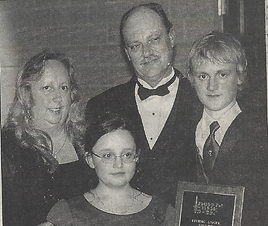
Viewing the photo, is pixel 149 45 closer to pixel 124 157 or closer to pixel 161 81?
pixel 161 81

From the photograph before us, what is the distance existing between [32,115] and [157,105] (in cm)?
86

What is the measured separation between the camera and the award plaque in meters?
3.41

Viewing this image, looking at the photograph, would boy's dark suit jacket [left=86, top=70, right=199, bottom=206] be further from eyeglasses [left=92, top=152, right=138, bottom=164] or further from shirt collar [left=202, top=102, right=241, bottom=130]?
shirt collar [left=202, top=102, right=241, bottom=130]

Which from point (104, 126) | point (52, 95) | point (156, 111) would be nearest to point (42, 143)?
point (52, 95)

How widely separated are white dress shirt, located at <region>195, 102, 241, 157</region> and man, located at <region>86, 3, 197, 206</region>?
44mm

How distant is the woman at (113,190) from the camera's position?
11.8ft

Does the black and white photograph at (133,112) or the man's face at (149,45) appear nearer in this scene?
the black and white photograph at (133,112)

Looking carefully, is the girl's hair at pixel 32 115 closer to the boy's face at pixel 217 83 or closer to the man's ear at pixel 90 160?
the man's ear at pixel 90 160

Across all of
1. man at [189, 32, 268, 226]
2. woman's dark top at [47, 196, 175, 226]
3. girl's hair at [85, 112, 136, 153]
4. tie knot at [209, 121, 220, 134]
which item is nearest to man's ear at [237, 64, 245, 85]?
man at [189, 32, 268, 226]

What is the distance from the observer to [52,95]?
378 centimetres

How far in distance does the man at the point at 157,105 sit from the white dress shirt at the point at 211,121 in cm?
4

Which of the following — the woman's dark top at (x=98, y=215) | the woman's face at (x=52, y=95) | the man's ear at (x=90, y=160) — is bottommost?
the woman's dark top at (x=98, y=215)

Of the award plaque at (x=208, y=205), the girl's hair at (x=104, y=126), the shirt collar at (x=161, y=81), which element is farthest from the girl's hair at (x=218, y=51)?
the award plaque at (x=208, y=205)

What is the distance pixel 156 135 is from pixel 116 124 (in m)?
0.26
